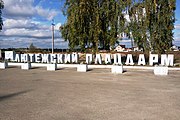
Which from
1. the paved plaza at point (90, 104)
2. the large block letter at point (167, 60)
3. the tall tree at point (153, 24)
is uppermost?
the tall tree at point (153, 24)

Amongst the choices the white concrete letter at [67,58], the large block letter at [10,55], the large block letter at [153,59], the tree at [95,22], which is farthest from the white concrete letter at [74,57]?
the large block letter at [153,59]

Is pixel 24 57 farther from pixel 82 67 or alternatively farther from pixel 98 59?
pixel 82 67

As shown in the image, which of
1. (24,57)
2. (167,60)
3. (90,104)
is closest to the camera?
(90,104)

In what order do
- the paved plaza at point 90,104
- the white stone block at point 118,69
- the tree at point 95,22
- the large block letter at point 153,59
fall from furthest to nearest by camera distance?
the tree at point 95,22 < the large block letter at point 153,59 < the white stone block at point 118,69 < the paved plaza at point 90,104

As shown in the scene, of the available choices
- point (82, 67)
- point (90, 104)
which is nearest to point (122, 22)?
point (82, 67)

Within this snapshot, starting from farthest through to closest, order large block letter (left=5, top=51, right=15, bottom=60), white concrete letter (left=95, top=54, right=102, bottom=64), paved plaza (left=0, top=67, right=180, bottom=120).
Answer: large block letter (left=5, top=51, right=15, bottom=60) → white concrete letter (left=95, top=54, right=102, bottom=64) → paved plaza (left=0, top=67, right=180, bottom=120)

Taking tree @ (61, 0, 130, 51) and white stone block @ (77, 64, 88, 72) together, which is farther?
tree @ (61, 0, 130, 51)

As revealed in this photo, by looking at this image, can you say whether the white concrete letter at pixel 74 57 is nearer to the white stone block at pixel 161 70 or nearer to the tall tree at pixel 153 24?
the tall tree at pixel 153 24

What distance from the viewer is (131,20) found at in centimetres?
3272

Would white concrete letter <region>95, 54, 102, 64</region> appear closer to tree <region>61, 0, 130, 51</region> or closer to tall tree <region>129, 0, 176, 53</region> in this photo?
tree <region>61, 0, 130, 51</region>

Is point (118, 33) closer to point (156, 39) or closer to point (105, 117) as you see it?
point (156, 39)

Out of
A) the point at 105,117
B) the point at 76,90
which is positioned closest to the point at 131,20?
the point at 76,90

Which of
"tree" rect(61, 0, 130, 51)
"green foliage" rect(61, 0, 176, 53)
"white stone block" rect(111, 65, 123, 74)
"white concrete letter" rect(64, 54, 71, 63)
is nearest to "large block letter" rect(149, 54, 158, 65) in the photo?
"green foliage" rect(61, 0, 176, 53)

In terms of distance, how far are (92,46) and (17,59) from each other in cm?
969
